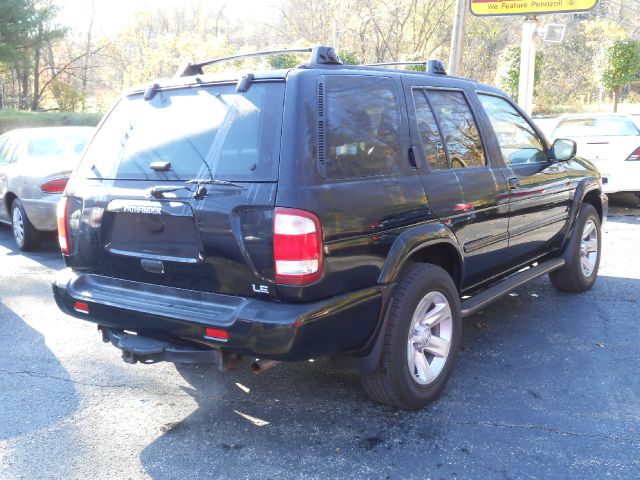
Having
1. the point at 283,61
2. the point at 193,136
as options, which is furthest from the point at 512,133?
the point at 283,61

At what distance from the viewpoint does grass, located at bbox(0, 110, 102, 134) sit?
2181 centimetres

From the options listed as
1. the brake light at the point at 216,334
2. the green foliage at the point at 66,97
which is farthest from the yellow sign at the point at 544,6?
the green foliage at the point at 66,97

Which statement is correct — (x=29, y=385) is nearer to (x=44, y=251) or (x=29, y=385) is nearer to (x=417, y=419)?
(x=417, y=419)

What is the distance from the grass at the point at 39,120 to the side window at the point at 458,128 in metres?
21.1

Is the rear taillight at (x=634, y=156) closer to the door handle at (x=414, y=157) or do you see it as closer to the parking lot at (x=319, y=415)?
the parking lot at (x=319, y=415)

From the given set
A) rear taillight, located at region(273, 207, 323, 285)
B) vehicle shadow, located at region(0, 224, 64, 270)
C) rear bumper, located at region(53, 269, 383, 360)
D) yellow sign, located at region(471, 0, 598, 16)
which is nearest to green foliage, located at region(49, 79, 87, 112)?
vehicle shadow, located at region(0, 224, 64, 270)

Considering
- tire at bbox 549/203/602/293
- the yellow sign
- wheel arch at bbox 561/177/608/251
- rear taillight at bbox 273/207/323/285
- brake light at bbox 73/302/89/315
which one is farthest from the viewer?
the yellow sign

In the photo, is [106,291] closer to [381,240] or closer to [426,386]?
[381,240]

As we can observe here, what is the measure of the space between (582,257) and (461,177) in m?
2.51

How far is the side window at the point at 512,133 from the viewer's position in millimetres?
4491

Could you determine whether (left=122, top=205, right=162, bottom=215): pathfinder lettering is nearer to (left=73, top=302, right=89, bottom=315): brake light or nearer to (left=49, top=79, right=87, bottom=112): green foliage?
(left=73, top=302, right=89, bottom=315): brake light

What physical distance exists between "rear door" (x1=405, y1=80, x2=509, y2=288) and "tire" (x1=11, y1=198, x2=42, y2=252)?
576 cm

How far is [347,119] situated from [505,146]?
1828 millimetres

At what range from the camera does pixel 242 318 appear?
9.29 ft
